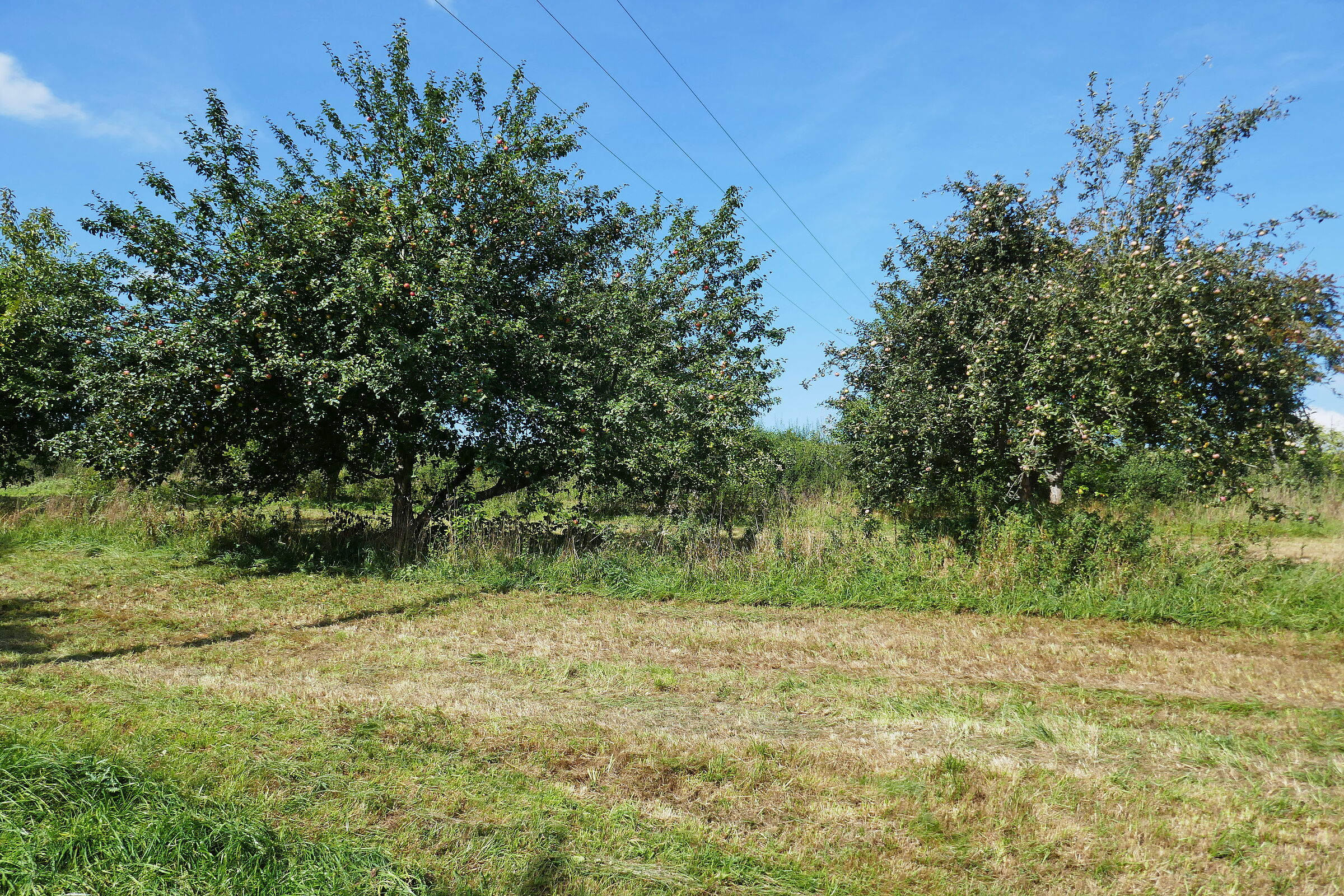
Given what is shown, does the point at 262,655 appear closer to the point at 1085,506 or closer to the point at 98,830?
the point at 98,830

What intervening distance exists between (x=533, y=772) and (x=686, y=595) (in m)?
5.23

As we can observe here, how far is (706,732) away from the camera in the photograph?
4621 millimetres

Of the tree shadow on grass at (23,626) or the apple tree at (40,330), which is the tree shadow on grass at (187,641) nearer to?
the tree shadow on grass at (23,626)

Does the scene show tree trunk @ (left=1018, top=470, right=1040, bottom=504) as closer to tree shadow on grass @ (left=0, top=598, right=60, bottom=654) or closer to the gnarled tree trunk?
the gnarled tree trunk

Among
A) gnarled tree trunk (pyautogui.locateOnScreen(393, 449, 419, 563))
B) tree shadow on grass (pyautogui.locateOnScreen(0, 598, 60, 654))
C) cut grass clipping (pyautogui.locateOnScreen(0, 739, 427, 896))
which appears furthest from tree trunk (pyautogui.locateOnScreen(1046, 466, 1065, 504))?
tree shadow on grass (pyautogui.locateOnScreen(0, 598, 60, 654))

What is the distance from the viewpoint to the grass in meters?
3.08

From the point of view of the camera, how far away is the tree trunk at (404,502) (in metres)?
10.9

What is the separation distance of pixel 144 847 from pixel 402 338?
6.95m

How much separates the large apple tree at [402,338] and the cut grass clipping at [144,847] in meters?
6.08

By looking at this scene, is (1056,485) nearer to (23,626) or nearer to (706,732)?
(706,732)

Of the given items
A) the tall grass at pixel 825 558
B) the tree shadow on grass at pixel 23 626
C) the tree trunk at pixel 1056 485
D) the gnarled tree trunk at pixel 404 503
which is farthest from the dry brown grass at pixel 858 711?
the tree trunk at pixel 1056 485

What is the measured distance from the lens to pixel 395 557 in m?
10.3

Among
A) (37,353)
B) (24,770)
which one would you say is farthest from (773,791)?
(37,353)

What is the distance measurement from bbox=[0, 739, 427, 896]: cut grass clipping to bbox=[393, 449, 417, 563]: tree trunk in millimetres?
7687
